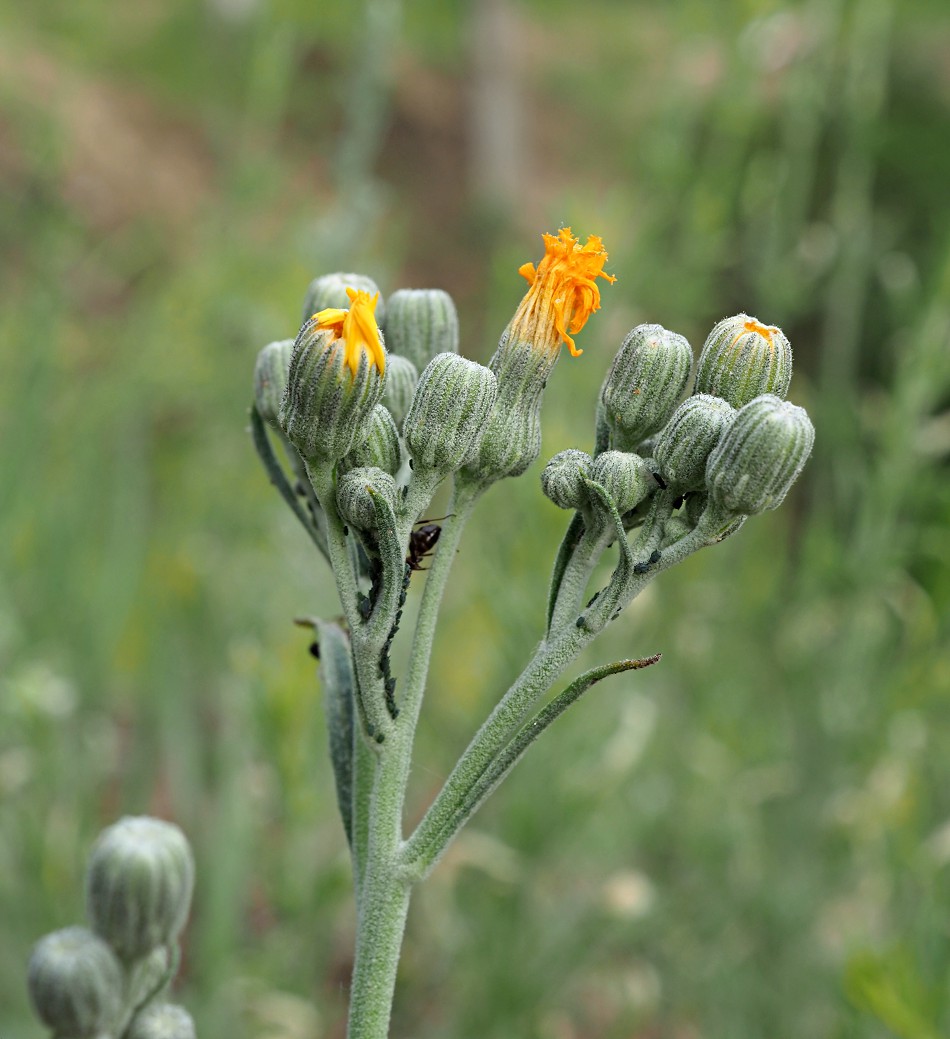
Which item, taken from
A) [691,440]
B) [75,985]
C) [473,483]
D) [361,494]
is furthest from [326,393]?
[75,985]

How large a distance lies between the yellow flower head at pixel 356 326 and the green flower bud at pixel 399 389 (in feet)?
0.91

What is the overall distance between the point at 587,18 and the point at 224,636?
1684 cm

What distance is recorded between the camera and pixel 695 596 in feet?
16.4

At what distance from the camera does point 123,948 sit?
1.78m

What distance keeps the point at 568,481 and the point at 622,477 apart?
0.27ft

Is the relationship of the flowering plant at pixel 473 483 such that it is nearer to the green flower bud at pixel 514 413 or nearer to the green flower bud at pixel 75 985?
the green flower bud at pixel 514 413

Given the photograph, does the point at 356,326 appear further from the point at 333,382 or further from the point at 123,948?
the point at 123,948

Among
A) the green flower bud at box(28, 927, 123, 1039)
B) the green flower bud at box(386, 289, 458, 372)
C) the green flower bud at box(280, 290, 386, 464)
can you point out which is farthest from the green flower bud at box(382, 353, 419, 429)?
the green flower bud at box(28, 927, 123, 1039)

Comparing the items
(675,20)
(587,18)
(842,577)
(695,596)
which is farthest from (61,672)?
(587,18)

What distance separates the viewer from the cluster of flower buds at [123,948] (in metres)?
1.68

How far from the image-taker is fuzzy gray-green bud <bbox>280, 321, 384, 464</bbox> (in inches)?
67.3

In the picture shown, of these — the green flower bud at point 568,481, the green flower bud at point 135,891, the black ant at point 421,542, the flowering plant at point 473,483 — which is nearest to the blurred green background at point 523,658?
the black ant at point 421,542

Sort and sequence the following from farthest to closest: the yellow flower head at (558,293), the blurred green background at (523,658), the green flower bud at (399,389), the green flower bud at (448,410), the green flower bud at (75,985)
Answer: the blurred green background at (523,658) < the green flower bud at (399,389) < the yellow flower head at (558,293) < the green flower bud at (448,410) < the green flower bud at (75,985)

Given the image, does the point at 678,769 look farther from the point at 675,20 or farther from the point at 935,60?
the point at 935,60
